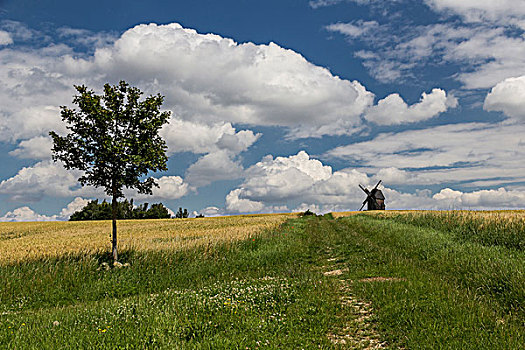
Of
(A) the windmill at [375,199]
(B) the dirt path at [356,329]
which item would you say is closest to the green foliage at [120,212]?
(A) the windmill at [375,199]

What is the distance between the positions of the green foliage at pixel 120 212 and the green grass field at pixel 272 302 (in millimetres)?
97832

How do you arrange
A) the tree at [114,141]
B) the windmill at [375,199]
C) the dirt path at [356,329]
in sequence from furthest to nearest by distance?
the windmill at [375,199] < the tree at [114,141] < the dirt path at [356,329]

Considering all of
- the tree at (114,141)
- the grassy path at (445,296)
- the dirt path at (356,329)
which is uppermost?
the tree at (114,141)

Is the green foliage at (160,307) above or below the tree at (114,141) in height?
below

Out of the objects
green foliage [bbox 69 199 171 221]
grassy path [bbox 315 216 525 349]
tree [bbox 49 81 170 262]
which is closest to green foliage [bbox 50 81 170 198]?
tree [bbox 49 81 170 262]

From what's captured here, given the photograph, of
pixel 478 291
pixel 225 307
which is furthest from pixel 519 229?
pixel 225 307

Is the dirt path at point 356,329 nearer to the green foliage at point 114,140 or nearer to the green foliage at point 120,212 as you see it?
the green foliage at point 114,140

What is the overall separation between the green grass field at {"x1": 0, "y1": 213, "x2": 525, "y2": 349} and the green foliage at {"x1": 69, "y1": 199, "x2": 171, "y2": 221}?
9783cm

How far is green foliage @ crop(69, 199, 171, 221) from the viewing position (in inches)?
4350

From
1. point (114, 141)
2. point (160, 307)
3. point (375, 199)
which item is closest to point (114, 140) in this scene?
point (114, 141)

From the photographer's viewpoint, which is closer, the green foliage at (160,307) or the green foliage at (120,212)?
the green foliage at (160,307)

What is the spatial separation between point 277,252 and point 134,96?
1149 centimetres

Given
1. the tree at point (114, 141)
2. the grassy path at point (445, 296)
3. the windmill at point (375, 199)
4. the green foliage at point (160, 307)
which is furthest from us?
the windmill at point (375, 199)

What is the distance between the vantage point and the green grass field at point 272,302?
23.8 feet
